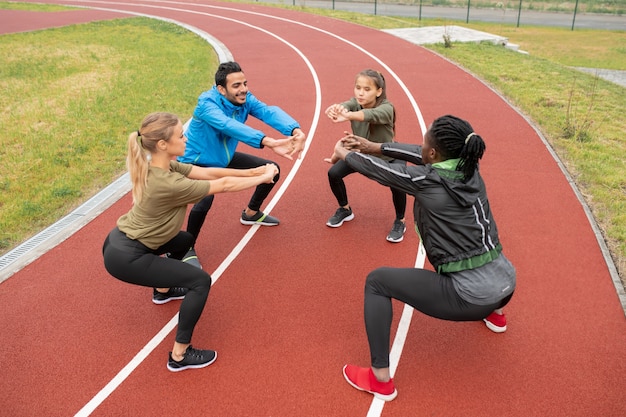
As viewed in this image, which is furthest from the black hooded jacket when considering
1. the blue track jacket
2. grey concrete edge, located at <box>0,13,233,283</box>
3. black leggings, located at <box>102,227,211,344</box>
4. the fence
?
the fence

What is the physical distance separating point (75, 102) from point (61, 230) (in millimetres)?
5484

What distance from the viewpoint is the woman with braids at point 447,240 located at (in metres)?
3.27

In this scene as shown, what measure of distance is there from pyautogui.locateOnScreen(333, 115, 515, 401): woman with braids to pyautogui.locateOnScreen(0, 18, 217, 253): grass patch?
181 inches

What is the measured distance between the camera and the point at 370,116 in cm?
495

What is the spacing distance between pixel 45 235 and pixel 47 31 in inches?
601

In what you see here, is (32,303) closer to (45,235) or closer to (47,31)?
(45,235)

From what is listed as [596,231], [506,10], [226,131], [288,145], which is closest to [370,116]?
[288,145]

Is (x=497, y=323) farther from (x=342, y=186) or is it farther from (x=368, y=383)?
(x=342, y=186)

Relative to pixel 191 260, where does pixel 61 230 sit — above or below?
below

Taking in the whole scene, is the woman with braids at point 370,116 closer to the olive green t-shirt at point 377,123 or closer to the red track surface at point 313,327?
the olive green t-shirt at point 377,123

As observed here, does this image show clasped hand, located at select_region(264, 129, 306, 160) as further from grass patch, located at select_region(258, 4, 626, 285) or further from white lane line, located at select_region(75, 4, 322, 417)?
grass patch, located at select_region(258, 4, 626, 285)

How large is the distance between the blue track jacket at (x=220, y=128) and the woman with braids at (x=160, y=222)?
98 cm

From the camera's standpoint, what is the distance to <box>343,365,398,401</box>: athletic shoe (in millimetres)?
3658

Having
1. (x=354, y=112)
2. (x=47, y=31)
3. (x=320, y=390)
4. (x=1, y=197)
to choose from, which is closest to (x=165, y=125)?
(x=354, y=112)
